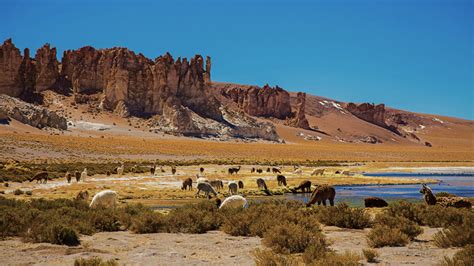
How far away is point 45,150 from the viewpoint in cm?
6444

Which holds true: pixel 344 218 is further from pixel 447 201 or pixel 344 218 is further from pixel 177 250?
pixel 447 201

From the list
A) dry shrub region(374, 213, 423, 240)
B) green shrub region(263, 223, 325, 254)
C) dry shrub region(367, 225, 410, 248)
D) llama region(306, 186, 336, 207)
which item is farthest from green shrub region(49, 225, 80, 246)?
llama region(306, 186, 336, 207)

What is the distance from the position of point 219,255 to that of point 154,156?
65.2 m

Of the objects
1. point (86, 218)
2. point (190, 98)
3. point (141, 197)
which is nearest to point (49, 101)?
point (190, 98)

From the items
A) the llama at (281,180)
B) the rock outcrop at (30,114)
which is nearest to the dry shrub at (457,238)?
the llama at (281,180)

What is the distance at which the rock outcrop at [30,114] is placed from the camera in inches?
3797

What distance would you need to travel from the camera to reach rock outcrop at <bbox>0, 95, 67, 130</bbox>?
96.4 m

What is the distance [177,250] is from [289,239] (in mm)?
2367

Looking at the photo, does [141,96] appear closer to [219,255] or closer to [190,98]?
[190,98]

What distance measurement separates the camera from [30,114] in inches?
3925

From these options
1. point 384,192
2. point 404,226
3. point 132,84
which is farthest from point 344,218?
point 132,84

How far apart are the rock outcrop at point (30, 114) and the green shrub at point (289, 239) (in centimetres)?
9316

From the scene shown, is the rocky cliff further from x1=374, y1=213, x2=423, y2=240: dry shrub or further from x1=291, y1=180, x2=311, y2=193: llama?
x1=374, y1=213, x2=423, y2=240: dry shrub

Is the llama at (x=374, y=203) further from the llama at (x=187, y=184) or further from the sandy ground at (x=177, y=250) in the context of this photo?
the llama at (x=187, y=184)
